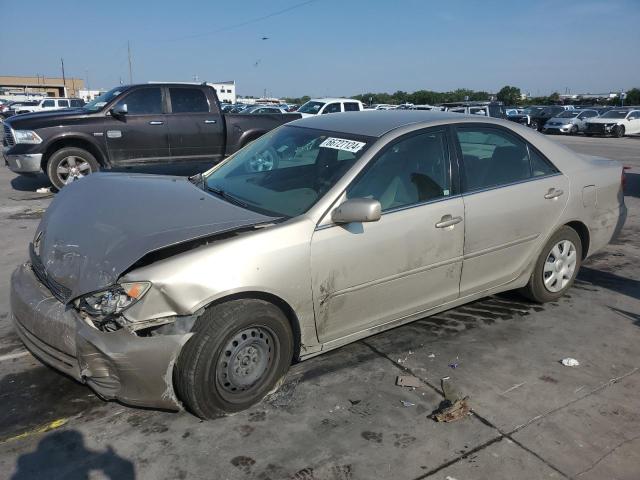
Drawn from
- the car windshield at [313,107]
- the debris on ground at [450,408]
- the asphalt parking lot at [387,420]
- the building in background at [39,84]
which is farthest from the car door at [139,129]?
the building in background at [39,84]

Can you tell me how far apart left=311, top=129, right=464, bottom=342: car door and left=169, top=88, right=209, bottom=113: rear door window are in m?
6.60

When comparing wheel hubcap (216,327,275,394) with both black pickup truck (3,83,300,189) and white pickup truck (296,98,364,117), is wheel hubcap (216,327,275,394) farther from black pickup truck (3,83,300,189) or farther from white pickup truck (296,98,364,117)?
white pickup truck (296,98,364,117)

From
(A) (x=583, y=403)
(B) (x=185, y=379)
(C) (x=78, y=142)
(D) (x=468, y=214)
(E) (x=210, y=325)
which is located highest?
(C) (x=78, y=142)

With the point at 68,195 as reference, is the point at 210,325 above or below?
below

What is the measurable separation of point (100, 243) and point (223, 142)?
6.83 meters

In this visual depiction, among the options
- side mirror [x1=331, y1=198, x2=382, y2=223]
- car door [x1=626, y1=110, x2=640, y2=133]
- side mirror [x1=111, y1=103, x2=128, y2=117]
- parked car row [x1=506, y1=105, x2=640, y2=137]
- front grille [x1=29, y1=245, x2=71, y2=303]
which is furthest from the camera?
car door [x1=626, y1=110, x2=640, y2=133]

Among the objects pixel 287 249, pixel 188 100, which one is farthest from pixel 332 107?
pixel 287 249

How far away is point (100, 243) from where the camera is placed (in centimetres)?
286

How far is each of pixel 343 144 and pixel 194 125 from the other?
20.7 ft

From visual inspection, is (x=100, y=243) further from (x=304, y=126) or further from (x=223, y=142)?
(x=223, y=142)

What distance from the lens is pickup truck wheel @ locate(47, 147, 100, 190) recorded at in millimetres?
8477

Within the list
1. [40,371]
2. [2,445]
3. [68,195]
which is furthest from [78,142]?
[2,445]

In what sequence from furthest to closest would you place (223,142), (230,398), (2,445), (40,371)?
(223,142) < (40,371) < (230,398) < (2,445)

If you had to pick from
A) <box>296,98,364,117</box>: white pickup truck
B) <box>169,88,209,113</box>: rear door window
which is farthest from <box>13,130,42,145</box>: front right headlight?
<box>296,98,364,117</box>: white pickup truck
